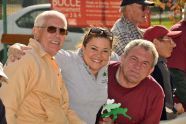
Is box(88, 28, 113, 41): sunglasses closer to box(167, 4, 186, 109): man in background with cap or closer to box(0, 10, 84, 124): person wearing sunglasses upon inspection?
box(0, 10, 84, 124): person wearing sunglasses

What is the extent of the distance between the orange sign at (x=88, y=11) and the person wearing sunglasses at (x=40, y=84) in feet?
12.2

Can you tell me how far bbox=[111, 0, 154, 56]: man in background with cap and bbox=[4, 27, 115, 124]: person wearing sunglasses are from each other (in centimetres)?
120

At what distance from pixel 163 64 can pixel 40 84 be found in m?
1.93

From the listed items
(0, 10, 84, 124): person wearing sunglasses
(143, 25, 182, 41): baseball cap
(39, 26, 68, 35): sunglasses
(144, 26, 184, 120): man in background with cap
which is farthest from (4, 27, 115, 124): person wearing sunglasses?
(143, 25, 182, 41): baseball cap

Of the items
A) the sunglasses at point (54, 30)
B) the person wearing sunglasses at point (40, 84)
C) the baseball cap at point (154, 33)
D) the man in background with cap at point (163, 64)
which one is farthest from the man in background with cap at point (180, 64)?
the sunglasses at point (54, 30)

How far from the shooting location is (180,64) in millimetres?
6070

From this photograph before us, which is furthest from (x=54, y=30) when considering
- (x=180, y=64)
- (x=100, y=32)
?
(x=180, y=64)

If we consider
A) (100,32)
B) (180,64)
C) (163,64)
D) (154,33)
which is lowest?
(180,64)

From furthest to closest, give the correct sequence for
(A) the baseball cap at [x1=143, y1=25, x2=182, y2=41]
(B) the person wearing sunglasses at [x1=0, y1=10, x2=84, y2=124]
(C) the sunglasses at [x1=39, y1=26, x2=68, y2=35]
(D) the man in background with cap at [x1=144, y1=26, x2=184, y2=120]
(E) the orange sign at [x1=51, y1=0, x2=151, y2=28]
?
(E) the orange sign at [x1=51, y1=0, x2=151, y2=28]
(A) the baseball cap at [x1=143, y1=25, x2=182, y2=41]
(D) the man in background with cap at [x1=144, y1=26, x2=184, y2=120]
(C) the sunglasses at [x1=39, y1=26, x2=68, y2=35]
(B) the person wearing sunglasses at [x1=0, y1=10, x2=84, y2=124]

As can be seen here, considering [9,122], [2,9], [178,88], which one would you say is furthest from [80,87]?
[2,9]

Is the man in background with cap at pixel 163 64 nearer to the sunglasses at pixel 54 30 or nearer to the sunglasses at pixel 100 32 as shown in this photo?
the sunglasses at pixel 100 32

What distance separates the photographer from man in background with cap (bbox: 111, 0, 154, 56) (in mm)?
5375

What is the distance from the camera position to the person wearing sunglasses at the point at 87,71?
4066 mm

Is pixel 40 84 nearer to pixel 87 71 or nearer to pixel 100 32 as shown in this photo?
pixel 87 71
